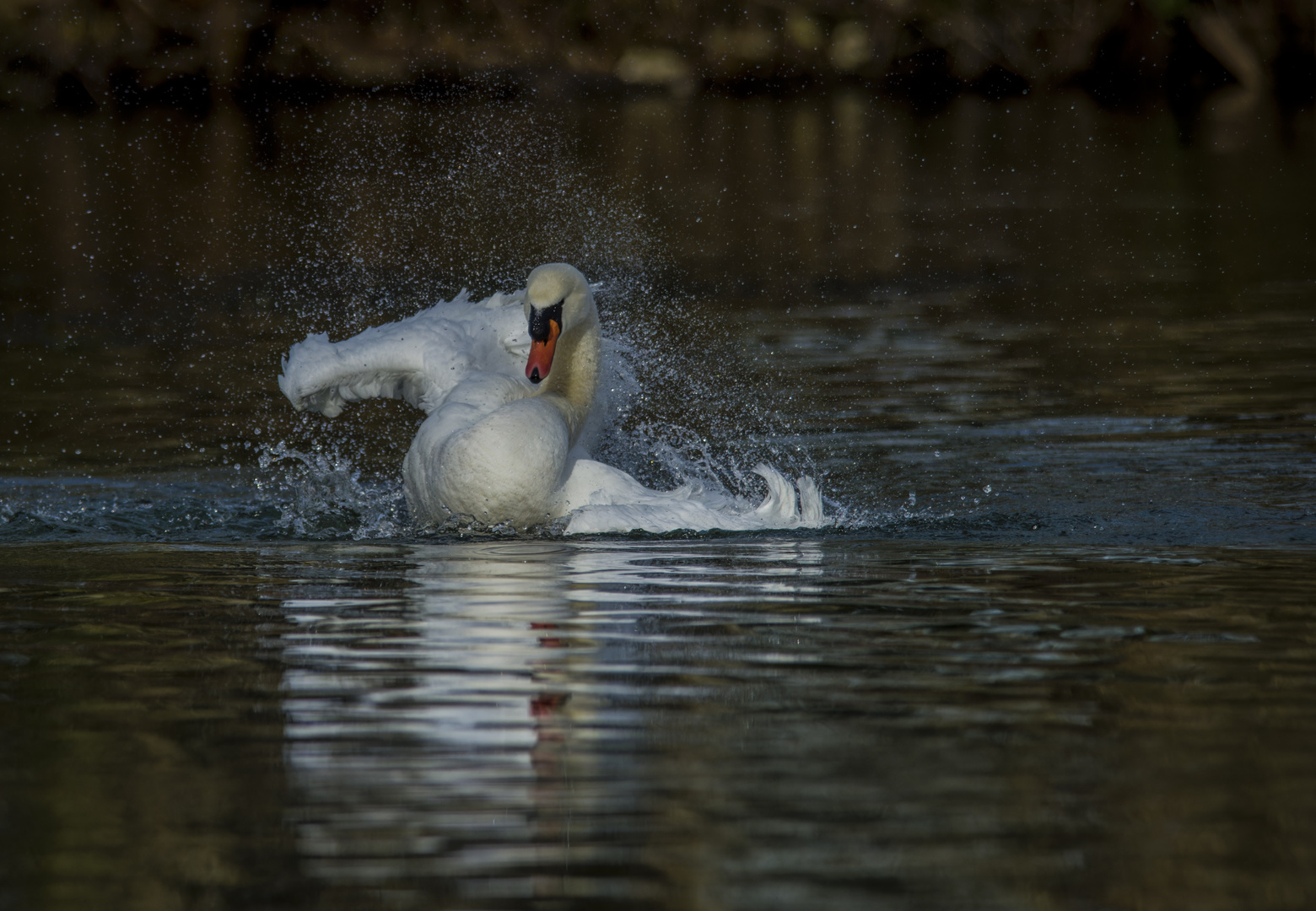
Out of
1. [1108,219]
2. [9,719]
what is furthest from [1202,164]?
[9,719]

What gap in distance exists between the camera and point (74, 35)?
40.2 metres

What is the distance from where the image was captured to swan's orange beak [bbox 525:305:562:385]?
8.27 m

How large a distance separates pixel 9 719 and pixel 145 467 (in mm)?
4637

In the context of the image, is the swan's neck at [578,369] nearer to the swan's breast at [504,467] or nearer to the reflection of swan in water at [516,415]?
the reflection of swan in water at [516,415]

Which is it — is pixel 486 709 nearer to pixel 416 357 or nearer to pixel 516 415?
pixel 516 415

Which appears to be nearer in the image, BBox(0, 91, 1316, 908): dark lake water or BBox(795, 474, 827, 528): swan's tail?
BBox(0, 91, 1316, 908): dark lake water

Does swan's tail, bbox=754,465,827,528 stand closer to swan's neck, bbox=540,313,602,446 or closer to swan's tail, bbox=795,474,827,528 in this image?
swan's tail, bbox=795,474,827,528

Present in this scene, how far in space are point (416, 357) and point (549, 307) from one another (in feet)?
3.60

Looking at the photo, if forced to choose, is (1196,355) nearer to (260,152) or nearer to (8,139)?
(260,152)

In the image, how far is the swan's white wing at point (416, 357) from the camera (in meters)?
9.50

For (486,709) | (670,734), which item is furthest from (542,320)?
(670,734)

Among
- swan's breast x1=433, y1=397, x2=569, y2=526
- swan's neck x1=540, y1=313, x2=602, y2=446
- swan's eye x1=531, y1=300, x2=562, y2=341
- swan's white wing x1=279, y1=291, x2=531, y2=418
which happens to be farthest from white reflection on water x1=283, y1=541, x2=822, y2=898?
swan's white wing x1=279, y1=291, x2=531, y2=418

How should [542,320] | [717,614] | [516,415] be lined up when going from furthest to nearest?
1. [542,320]
2. [516,415]
3. [717,614]

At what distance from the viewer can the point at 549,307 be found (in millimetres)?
8641
